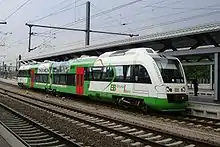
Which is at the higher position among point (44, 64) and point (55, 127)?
point (44, 64)

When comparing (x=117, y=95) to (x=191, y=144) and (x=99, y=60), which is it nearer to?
(x=99, y=60)

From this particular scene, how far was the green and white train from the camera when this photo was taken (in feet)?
48.4

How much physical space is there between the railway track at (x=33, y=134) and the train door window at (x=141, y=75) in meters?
5.58

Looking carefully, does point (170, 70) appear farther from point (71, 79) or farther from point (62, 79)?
point (62, 79)

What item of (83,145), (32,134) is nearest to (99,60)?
(32,134)

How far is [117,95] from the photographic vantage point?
57.0ft

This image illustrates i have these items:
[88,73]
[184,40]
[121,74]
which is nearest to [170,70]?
[121,74]

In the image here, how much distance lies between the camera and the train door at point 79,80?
21938mm

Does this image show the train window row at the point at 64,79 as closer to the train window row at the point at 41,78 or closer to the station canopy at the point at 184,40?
the train window row at the point at 41,78

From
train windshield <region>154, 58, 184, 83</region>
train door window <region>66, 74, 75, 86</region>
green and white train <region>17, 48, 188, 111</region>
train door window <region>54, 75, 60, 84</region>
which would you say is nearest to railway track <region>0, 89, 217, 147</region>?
green and white train <region>17, 48, 188, 111</region>

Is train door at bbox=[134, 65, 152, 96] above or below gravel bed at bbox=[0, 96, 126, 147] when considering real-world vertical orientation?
above

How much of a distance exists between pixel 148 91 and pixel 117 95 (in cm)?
271

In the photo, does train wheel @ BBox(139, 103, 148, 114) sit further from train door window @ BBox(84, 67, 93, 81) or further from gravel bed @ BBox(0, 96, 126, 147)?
train door window @ BBox(84, 67, 93, 81)

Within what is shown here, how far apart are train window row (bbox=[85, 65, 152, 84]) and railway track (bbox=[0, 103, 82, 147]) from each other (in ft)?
18.2
